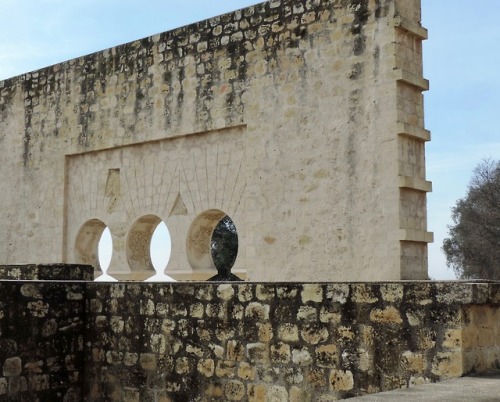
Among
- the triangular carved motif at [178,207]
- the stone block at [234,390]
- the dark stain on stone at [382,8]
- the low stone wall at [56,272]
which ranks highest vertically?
the dark stain on stone at [382,8]

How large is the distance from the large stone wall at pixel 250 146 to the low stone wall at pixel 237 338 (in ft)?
8.90

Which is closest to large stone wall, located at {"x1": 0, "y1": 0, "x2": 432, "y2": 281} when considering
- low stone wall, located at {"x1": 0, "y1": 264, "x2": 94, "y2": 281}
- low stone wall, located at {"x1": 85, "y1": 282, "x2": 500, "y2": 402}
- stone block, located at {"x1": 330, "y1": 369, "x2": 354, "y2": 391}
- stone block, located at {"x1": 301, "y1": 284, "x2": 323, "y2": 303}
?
low stone wall, located at {"x1": 0, "y1": 264, "x2": 94, "y2": 281}

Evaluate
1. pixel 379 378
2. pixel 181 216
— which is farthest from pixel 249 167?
pixel 379 378

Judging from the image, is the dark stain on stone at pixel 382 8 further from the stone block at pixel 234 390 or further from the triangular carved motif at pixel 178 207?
the stone block at pixel 234 390

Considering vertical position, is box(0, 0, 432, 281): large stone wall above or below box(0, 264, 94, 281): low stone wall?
above

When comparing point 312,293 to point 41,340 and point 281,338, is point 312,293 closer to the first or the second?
point 281,338

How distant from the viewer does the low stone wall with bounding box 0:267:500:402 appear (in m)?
4.23

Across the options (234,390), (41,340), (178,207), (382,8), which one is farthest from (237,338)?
(178,207)

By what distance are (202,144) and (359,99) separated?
2.30m

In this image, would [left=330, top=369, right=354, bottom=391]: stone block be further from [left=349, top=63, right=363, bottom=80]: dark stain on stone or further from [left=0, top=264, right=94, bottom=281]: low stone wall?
[left=349, top=63, right=363, bottom=80]: dark stain on stone

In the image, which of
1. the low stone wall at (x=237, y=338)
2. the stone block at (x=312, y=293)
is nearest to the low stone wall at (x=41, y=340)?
the low stone wall at (x=237, y=338)

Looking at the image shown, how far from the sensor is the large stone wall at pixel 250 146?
7.65 meters

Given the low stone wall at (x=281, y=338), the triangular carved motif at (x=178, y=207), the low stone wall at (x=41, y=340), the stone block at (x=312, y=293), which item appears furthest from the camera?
the triangular carved motif at (x=178, y=207)

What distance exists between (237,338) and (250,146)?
3.93m
